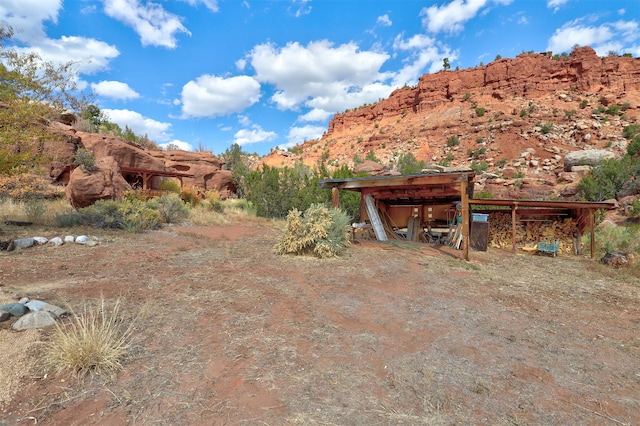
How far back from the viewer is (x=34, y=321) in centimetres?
346

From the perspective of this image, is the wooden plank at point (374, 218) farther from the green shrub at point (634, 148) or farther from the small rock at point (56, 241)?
the green shrub at point (634, 148)

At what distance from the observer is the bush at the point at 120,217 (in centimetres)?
1061

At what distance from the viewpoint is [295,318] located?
14.0 feet

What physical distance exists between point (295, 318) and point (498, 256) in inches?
366

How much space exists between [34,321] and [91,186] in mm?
11323

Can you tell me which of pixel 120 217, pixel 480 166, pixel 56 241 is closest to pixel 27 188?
pixel 120 217

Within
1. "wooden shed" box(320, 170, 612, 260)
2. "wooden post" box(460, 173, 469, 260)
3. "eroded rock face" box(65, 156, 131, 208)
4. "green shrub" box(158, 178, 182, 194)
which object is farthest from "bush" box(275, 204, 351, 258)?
"green shrub" box(158, 178, 182, 194)

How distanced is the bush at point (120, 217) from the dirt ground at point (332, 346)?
3329mm

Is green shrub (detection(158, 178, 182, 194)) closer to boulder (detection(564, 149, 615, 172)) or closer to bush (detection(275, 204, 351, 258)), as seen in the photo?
bush (detection(275, 204, 351, 258))

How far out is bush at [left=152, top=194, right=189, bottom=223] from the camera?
13.2 m

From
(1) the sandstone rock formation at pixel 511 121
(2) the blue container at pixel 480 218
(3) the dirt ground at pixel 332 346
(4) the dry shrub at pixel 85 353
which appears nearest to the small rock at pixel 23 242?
(3) the dirt ground at pixel 332 346

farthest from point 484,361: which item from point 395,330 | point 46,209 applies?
point 46,209

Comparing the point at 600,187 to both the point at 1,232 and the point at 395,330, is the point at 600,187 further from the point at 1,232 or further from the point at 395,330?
the point at 1,232

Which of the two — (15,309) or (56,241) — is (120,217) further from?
(15,309)
